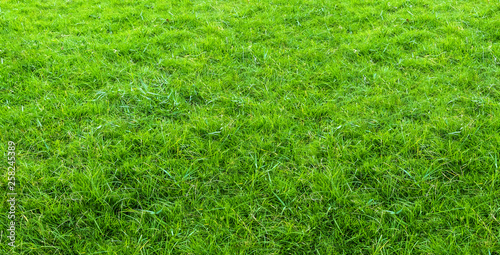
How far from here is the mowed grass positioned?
2.47 metres

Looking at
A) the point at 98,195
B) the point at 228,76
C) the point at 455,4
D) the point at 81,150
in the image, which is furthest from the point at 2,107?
the point at 455,4

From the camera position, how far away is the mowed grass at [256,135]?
247cm

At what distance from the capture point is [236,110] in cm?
377

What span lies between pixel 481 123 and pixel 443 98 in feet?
1.74

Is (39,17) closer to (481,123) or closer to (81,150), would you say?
(81,150)

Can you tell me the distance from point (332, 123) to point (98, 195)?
2.36m

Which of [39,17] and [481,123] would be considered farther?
[39,17]

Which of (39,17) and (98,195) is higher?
(39,17)

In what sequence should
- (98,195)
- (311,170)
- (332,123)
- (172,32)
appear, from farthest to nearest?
(172,32), (332,123), (311,170), (98,195)

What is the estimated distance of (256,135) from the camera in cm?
336

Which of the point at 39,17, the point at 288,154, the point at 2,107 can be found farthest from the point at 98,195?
the point at 39,17

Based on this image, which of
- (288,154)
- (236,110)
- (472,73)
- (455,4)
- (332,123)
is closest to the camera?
(288,154)

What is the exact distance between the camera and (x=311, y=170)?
296 centimetres

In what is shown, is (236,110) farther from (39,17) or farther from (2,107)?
(39,17)
